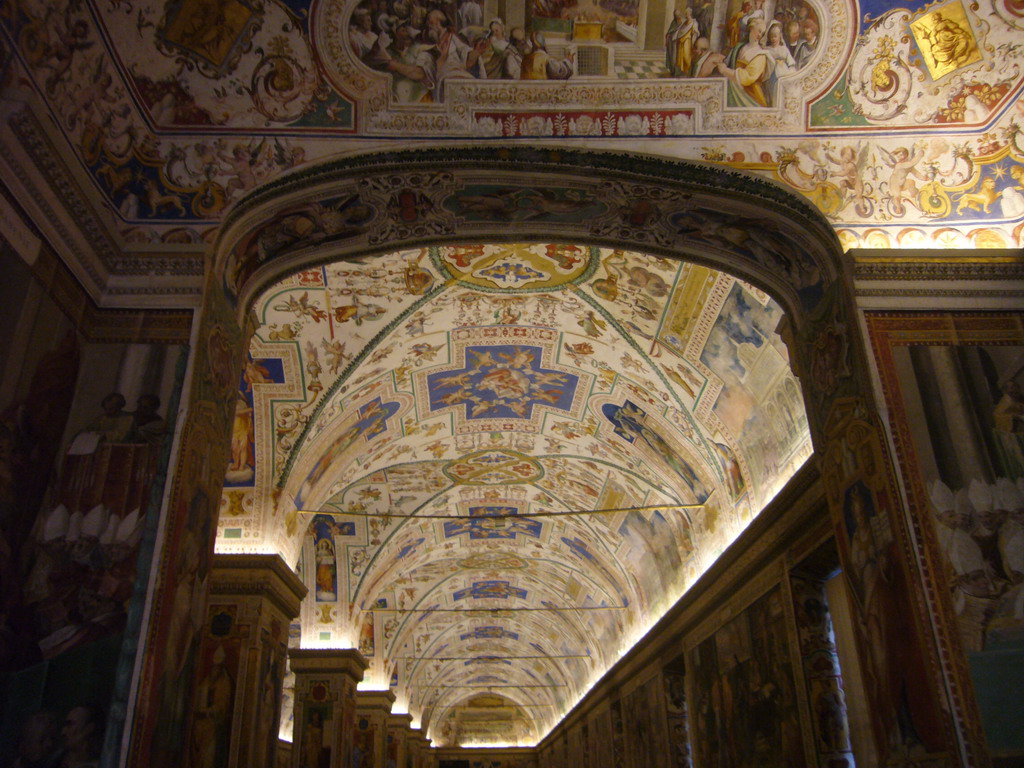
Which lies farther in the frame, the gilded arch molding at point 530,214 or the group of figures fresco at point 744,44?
the gilded arch molding at point 530,214

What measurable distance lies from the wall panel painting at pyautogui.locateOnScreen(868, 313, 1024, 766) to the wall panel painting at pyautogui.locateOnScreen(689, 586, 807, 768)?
502 cm

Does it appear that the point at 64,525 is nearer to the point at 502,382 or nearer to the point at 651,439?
the point at 502,382

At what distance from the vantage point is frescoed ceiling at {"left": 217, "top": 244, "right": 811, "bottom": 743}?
1237 centimetres

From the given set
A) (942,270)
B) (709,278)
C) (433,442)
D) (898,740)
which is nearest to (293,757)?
(433,442)

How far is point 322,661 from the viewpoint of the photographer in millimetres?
18359

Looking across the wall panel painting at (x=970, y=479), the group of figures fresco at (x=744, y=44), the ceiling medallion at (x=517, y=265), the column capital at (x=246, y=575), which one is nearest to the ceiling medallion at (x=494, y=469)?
the ceiling medallion at (x=517, y=265)

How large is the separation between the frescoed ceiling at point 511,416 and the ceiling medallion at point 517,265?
35 mm

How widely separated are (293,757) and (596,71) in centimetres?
1387

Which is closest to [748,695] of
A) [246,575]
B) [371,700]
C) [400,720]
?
[246,575]

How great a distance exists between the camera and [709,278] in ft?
38.8

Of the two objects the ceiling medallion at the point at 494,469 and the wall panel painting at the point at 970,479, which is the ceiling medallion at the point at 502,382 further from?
→ the wall panel painting at the point at 970,479

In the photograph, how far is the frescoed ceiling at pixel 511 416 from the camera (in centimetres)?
1237

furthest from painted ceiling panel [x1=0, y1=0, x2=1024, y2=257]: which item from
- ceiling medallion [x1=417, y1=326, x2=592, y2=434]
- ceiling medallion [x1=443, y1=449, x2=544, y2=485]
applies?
ceiling medallion [x1=443, y1=449, x2=544, y2=485]

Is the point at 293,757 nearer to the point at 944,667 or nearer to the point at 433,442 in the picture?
the point at 433,442
